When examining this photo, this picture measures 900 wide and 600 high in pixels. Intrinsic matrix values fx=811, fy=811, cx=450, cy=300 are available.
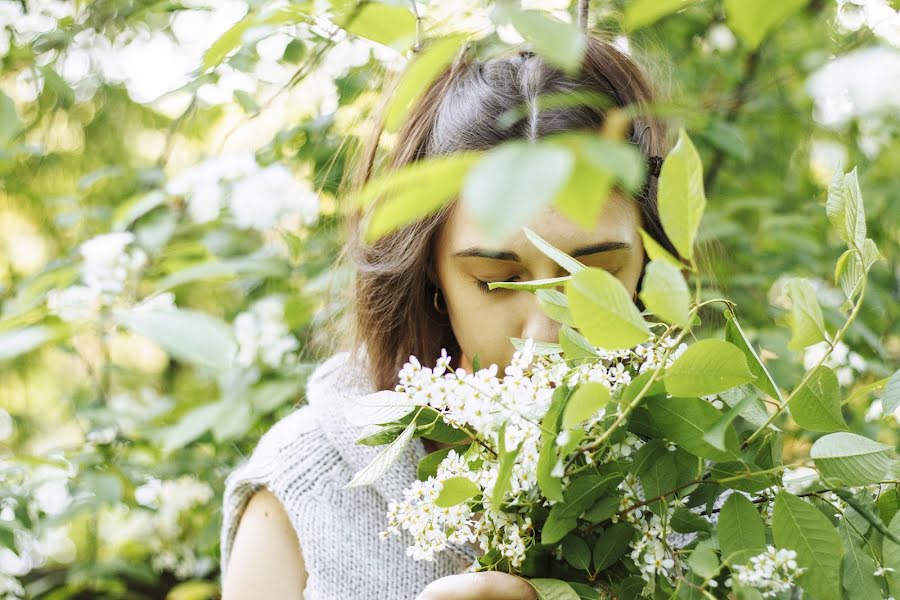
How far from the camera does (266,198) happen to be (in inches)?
55.0

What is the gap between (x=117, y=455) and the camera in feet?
4.66

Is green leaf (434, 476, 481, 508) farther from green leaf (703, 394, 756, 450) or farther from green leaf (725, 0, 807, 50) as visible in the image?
green leaf (725, 0, 807, 50)

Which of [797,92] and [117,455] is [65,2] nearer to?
[117,455]

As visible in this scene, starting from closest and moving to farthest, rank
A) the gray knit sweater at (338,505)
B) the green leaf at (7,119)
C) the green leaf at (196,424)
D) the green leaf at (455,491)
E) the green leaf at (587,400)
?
the green leaf at (587,400)
the green leaf at (455,491)
the green leaf at (7,119)
the gray knit sweater at (338,505)
the green leaf at (196,424)

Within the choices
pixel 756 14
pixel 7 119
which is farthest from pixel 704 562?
pixel 7 119

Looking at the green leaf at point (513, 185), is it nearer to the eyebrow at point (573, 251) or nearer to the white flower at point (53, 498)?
the eyebrow at point (573, 251)

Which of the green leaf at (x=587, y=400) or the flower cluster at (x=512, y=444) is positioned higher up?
the green leaf at (x=587, y=400)

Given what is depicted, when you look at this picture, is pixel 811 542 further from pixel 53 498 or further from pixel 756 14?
pixel 53 498

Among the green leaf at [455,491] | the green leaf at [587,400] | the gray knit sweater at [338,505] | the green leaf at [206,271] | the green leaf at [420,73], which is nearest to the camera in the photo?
the green leaf at [420,73]

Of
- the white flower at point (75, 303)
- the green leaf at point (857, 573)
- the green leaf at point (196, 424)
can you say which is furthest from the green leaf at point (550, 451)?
the green leaf at point (196, 424)

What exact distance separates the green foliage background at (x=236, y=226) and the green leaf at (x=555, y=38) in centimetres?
41

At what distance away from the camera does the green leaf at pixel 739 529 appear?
559 millimetres

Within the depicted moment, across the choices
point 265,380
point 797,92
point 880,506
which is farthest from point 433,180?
point 797,92

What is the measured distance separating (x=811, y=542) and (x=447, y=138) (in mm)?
665
